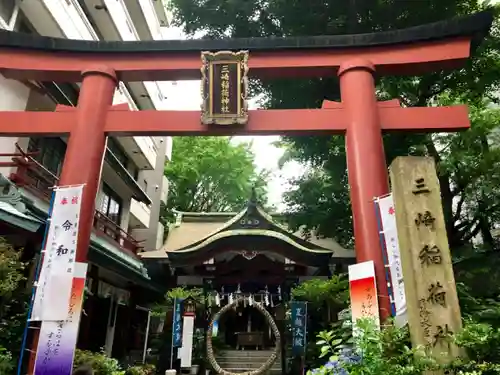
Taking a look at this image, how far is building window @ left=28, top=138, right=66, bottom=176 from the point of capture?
11.8 m

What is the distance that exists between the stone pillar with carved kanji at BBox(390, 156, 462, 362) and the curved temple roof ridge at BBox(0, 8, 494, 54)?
4.24 metres

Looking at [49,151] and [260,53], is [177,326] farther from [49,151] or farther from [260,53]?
[260,53]

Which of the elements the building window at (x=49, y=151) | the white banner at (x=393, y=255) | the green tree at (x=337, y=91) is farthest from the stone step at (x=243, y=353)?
the white banner at (x=393, y=255)

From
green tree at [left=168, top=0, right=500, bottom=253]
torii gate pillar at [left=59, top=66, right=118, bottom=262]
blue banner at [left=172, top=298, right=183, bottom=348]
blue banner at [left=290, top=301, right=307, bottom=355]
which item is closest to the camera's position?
torii gate pillar at [left=59, top=66, right=118, bottom=262]

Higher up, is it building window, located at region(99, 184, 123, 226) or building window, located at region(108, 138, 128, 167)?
building window, located at region(108, 138, 128, 167)

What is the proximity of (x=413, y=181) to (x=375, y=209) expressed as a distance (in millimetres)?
1978

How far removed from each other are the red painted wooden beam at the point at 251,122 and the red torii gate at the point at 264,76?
2 centimetres

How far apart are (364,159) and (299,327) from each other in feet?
19.5

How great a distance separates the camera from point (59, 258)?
21.4ft

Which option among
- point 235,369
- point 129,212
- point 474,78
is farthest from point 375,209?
point 129,212

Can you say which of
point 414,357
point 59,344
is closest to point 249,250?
point 59,344

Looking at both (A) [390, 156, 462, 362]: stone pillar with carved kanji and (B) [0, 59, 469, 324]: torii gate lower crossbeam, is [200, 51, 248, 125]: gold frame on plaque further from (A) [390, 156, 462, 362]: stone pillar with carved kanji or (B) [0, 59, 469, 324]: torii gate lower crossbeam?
(A) [390, 156, 462, 362]: stone pillar with carved kanji

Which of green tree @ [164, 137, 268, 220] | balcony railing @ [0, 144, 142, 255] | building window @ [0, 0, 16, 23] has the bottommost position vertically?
balcony railing @ [0, 144, 142, 255]

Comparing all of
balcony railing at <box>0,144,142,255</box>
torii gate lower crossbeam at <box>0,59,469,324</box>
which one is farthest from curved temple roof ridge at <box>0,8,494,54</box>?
balcony railing at <box>0,144,142,255</box>
